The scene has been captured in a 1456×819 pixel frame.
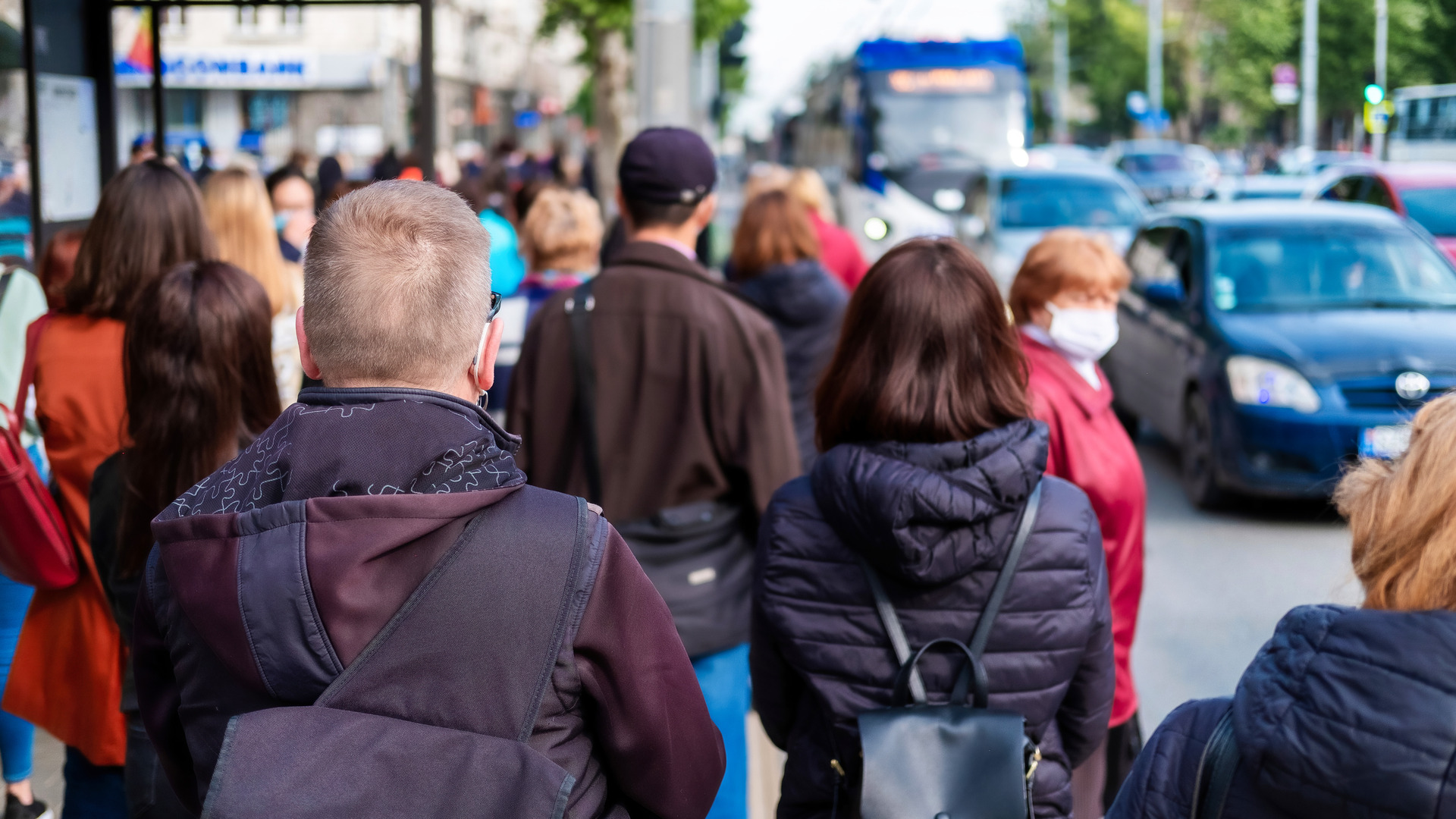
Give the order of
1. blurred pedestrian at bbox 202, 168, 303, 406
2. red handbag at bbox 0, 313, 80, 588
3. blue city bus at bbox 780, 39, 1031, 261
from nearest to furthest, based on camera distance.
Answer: red handbag at bbox 0, 313, 80, 588, blurred pedestrian at bbox 202, 168, 303, 406, blue city bus at bbox 780, 39, 1031, 261

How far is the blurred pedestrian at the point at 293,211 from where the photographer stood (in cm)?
668

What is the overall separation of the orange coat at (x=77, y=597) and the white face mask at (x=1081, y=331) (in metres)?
2.24

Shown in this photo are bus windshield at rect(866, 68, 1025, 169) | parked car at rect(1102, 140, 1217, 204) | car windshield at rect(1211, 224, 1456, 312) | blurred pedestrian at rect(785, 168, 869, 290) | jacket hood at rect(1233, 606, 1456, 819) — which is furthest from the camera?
parked car at rect(1102, 140, 1217, 204)

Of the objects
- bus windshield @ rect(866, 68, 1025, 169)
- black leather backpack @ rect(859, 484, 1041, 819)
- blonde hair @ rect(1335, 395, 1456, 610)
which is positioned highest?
bus windshield @ rect(866, 68, 1025, 169)

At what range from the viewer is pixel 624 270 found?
357cm

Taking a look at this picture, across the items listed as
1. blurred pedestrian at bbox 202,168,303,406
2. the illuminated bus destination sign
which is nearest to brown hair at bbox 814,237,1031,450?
blurred pedestrian at bbox 202,168,303,406

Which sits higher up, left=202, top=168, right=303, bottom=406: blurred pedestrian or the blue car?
left=202, top=168, right=303, bottom=406: blurred pedestrian

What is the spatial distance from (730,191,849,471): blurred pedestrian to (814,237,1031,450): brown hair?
120 inches

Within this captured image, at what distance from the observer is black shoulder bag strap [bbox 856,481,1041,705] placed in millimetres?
2480

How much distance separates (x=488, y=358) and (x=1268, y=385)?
6974 millimetres

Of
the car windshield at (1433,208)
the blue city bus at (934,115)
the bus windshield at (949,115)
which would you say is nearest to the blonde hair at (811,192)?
the car windshield at (1433,208)

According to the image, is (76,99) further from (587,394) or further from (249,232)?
(587,394)

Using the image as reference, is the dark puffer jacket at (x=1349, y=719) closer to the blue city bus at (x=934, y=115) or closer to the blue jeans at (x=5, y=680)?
the blue jeans at (x=5, y=680)

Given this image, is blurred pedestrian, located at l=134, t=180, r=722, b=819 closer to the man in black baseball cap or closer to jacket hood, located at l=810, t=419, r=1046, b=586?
jacket hood, located at l=810, t=419, r=1046, b=586
